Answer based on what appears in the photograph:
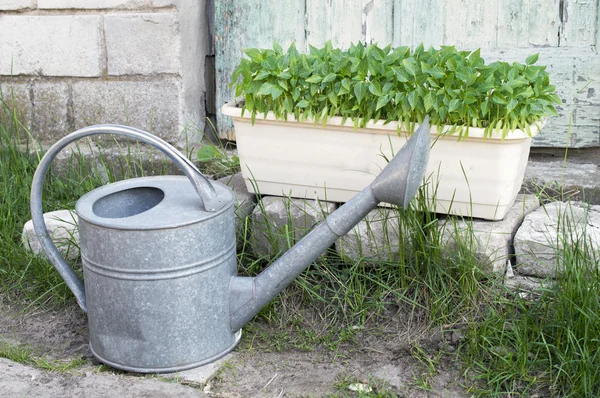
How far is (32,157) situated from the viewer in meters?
3.43

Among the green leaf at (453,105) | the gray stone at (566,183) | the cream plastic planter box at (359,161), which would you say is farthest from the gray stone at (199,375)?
the gray stone at (566,183)

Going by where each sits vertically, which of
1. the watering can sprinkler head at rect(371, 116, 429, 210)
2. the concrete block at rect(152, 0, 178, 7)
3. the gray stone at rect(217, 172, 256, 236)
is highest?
the concrete block at rect(152, 0, 178, 7)

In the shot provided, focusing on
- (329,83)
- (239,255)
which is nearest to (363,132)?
(329,83)

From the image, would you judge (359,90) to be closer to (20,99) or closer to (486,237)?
(486,237)

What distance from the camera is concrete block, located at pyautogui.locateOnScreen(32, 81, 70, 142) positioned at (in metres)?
3.46

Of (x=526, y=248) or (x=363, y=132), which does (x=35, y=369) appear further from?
(x=526, y=248)

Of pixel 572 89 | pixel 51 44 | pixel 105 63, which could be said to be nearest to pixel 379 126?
pixel 572 89

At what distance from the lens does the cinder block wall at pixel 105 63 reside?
3.28 meters

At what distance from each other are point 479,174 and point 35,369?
60.1 inches

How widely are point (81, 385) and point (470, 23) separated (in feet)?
6.67

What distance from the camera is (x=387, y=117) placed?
8.76ft

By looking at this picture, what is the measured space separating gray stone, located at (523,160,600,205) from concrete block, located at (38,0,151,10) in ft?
5.54

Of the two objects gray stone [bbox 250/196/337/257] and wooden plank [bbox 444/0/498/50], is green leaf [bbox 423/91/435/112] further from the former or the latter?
wooden plank [bbox 444/0/498/50]

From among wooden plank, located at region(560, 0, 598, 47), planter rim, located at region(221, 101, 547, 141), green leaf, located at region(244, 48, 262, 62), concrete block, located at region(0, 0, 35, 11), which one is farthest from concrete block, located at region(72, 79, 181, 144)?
wooden plank, located at region(560, 0, 598, 47)
